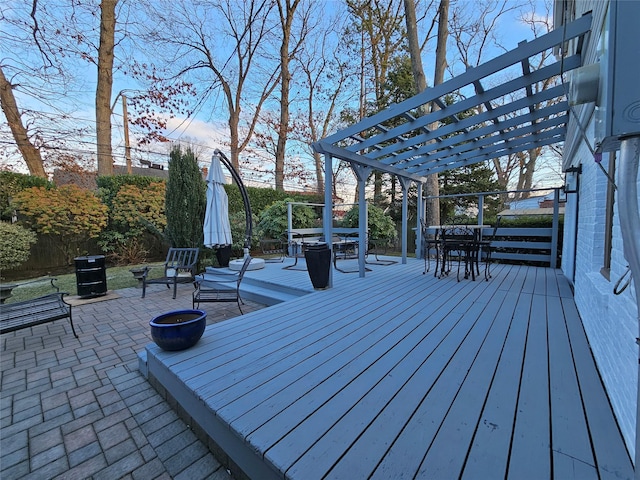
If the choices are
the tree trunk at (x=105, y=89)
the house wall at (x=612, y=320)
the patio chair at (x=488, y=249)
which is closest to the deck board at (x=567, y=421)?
the house wall at (x=612, y=320)

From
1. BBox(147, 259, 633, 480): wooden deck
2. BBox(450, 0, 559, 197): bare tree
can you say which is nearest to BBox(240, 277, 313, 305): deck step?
BBox(147, 259, 633, 480): wooden deck

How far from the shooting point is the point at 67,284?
613cm

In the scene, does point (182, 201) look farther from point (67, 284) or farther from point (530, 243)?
point (530, 243)

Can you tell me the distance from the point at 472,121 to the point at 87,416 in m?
5.00

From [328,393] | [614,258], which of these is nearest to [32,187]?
[328,393]

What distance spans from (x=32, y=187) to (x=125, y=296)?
175 inches

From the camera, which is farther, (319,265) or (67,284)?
(67,284)

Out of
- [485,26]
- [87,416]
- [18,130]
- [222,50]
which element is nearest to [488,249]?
[87,416]

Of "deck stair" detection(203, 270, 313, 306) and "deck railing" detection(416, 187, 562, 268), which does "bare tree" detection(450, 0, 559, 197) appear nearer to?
"deck railing" detection(416, 187, 562, 268)

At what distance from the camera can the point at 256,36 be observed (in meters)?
12.9

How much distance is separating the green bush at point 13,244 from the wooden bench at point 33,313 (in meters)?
4.03

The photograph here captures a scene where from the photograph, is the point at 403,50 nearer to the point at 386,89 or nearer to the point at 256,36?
the point at 386,89

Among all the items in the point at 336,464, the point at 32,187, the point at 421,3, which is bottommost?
the point at 336,464

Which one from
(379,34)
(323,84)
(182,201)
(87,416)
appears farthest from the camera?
(323,84)
